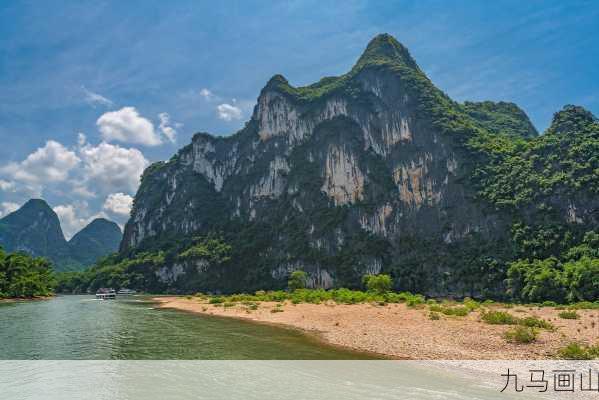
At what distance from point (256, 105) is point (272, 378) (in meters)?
178

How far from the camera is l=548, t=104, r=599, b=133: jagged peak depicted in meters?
100

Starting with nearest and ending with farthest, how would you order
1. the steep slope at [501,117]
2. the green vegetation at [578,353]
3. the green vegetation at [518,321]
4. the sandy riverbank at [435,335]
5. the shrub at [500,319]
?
the green vegetation at [578,353] < the sandy riverbank at [435,335] < the green vegetation at [518,321] < the shrub at [500,319] < the steep slope at [501,117]

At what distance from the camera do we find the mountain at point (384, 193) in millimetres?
94438

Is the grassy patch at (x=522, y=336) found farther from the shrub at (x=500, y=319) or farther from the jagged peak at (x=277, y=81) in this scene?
the jagged peak at (x=277, y=81)

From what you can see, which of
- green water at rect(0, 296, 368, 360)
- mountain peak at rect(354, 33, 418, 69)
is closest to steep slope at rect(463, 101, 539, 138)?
mountain peak at rect(354, 33, 418, 69)

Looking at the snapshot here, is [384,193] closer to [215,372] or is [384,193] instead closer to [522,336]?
[522,336]

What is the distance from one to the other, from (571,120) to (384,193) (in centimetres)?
5439

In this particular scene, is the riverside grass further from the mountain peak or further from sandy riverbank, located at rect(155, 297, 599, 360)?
the mountain peak

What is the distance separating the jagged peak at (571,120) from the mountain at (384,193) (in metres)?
0.44

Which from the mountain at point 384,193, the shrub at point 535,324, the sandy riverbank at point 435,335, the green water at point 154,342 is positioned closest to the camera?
the sandy riverbank at point 435,335

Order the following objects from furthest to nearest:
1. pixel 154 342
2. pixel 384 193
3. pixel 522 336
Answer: pixel 384 193
pixel 154 342
pixel 522 336

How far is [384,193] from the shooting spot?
132875 mm

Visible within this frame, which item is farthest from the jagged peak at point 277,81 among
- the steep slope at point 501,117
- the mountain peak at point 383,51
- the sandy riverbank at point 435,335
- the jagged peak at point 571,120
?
the sandy riverbank at point 435,335

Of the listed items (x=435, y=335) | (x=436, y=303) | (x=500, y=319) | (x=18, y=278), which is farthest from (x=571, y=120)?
(x=18, y=278)
